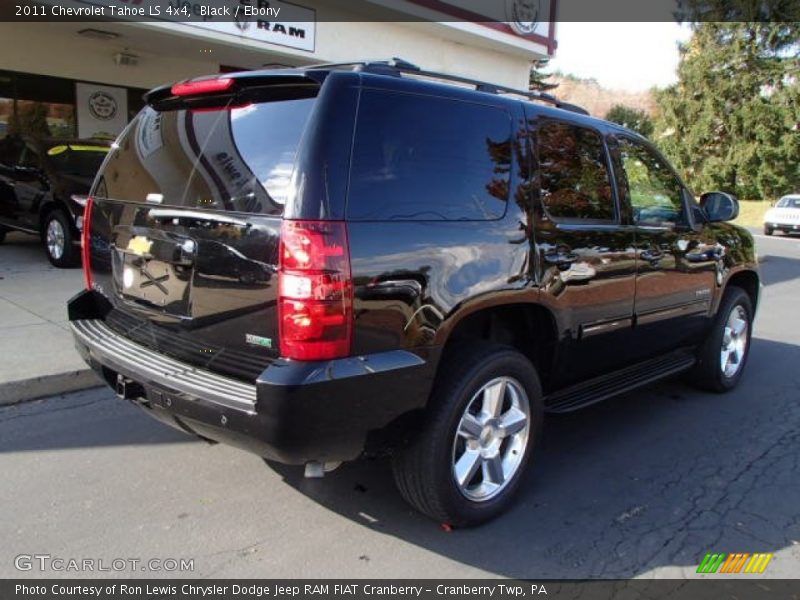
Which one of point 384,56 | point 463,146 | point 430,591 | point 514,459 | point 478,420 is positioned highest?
point 384,56

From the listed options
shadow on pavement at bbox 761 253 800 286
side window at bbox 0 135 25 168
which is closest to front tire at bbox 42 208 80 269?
side window at bbox 0 135 25 168

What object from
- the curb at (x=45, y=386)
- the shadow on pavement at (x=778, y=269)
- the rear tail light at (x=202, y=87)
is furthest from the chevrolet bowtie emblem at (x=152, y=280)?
the shadow on pavement at (x=778, y=269)

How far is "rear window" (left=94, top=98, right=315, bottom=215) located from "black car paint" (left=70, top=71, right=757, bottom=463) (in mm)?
89

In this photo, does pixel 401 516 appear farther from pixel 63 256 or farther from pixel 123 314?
pixel 63 256

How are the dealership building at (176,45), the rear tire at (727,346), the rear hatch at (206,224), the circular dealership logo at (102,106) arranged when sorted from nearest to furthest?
the rear hatch at (206,224), the rear tire at (727,346), the dealership building at (176,45), the circular dealership logo at (102,106)

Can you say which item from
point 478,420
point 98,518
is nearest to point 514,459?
point 478,420

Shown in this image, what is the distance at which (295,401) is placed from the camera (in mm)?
2398

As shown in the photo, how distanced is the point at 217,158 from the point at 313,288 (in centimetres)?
83

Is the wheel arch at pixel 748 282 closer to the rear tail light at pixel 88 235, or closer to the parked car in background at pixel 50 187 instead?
the rear tail light at pixel 88 235

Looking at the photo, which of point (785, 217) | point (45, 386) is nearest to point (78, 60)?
point (45, 386)

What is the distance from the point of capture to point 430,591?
2.67 meters

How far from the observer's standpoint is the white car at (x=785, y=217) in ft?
76.7

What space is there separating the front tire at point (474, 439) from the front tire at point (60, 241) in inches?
273

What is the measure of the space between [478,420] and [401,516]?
622 mm
